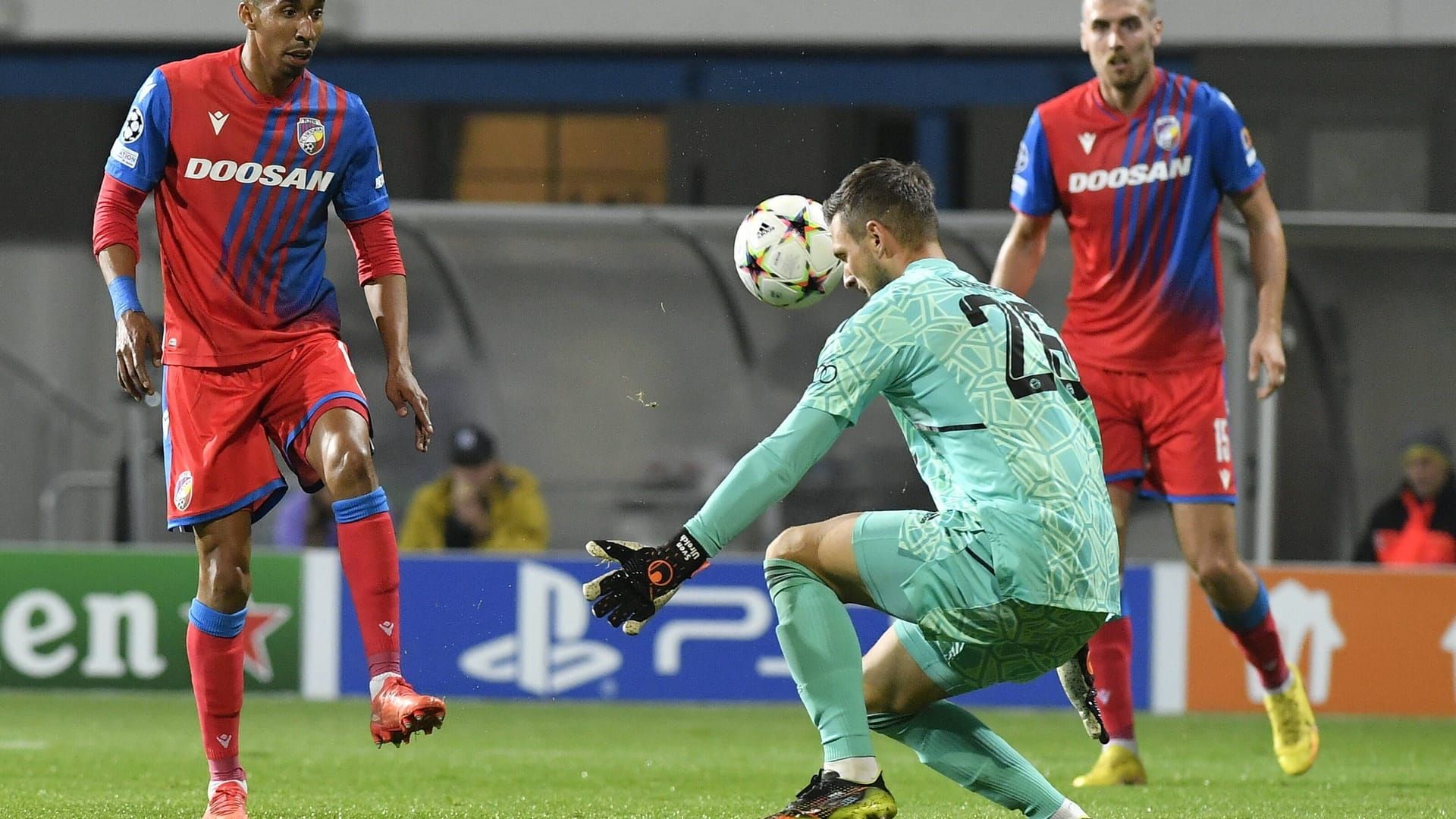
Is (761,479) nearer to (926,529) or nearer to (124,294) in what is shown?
(926,529)

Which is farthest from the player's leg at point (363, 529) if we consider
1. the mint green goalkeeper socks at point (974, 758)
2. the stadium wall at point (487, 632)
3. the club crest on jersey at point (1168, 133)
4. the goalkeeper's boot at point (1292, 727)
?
the stadium wall at point (487, 632)

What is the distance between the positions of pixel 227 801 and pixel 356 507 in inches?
28.7

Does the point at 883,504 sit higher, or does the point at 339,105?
the point at 339,105

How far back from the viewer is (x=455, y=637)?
28.3 ft

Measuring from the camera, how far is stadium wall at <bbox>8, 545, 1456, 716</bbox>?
8445 millimetres

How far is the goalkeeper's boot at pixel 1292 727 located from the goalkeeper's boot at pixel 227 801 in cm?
289

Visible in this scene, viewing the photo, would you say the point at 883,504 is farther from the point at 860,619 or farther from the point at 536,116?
the point at 536,116

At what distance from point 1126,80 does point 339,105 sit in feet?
7.16

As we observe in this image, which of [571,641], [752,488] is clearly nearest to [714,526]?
[752,488]

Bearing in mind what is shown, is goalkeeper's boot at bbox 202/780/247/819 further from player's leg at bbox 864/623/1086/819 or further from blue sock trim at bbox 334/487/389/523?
player's leg at bbox 864/623/1086/819

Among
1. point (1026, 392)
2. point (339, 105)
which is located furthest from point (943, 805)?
point (339, 105)

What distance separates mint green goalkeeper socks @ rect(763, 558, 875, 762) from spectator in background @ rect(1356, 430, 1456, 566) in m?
6.63

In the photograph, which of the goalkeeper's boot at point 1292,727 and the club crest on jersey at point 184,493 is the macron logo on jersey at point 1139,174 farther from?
the club crest on jersey at point 184,493

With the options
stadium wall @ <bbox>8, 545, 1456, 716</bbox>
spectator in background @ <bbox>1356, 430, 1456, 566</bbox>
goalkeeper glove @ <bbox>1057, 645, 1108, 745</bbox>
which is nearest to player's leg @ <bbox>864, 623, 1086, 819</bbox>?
goalkeeper glove @ <bbox>1057, 645, 1108, 745</bbox>
